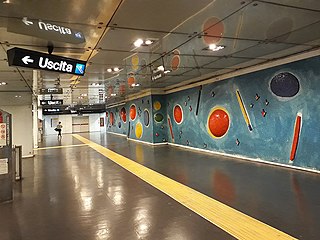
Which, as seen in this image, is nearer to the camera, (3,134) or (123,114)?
(3,134)

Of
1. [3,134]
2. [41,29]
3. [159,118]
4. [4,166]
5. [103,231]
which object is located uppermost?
[41,29]

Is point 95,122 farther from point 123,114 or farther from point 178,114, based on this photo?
point 178,114

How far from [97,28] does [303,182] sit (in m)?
5.08

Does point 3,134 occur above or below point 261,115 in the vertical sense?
below

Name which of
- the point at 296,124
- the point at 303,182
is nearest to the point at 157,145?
the point at 296,124

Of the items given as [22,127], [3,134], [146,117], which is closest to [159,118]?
[146,117]

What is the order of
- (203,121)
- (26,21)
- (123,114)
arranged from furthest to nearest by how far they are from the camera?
(123,114)
(203,121)
(26,21)

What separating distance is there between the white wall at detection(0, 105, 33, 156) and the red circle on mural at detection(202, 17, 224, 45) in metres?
8.30

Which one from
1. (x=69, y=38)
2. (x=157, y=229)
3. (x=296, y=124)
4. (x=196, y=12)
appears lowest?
(x=157, y=229)

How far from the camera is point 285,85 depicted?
6.82 m

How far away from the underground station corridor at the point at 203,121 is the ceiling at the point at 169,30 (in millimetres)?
28

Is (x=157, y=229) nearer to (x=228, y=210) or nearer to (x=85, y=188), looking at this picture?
(x=228, y=210)

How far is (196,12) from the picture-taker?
379cm

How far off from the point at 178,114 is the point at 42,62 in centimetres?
889
